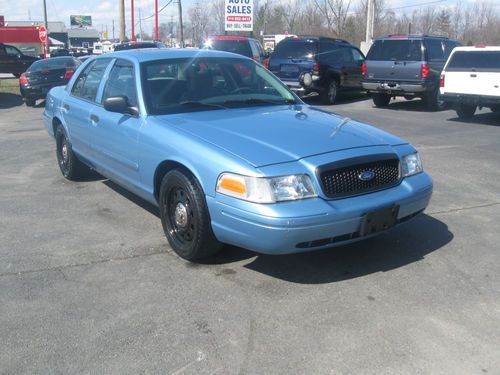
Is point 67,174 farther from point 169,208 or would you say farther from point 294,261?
point 294,261

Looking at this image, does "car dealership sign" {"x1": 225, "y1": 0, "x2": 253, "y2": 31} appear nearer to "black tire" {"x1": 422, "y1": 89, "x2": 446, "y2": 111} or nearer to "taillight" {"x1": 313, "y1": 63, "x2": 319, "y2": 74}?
"taillight" {"x1": 313, "y1": 63, "x2": 319, "y2": 74}

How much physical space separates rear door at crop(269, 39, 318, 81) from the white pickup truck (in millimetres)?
4008

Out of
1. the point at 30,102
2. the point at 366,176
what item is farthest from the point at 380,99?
the point at 366,176

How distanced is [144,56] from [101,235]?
1728mm

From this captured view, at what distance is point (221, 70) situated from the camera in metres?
5.24

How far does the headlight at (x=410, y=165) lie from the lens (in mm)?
4262

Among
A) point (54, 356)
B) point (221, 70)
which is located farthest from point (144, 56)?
point (54, 356)

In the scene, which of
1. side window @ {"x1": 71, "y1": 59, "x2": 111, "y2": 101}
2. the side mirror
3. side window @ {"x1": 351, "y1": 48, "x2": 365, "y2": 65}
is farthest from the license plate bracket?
side window @ {"x1": 351, "y1": 48, "x2": 365, "y2": 65}

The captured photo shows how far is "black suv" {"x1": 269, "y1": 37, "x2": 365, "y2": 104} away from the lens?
15.2 meters

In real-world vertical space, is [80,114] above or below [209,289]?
above

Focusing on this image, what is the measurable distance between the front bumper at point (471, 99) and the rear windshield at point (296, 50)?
4.18 meters

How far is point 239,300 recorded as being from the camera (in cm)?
368

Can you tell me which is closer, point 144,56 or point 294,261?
point 294,261

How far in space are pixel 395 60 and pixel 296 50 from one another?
280 cm
